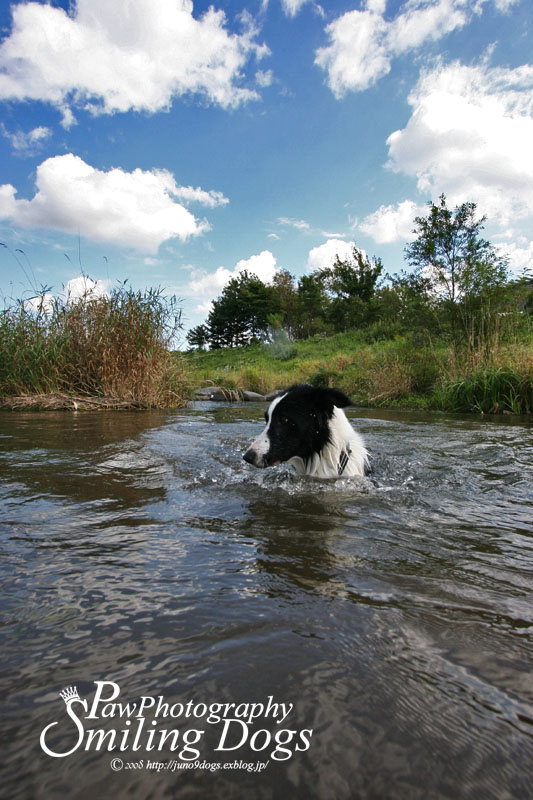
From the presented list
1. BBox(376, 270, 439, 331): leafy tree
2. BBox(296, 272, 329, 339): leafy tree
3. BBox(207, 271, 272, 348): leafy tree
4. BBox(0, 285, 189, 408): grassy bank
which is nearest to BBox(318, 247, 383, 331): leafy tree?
BBox(296, 272, 329, 339): leafy tree

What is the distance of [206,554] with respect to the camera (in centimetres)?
194

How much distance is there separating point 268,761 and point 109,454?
4.05 meters

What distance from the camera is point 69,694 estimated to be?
102 centimetres

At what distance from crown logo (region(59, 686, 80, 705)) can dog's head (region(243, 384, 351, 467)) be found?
2.56 metres

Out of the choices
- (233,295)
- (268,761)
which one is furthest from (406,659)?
(233,295)

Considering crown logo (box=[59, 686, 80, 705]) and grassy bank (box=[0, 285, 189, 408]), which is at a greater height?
grassy bank (box=[0, 285, 189, 408])

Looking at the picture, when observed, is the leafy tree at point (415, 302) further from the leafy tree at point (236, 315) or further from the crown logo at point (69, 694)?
the leafy tree at point (236, 315)

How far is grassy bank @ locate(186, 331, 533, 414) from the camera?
31.8 ft

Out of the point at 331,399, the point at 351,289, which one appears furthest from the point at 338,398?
the point at 351,289

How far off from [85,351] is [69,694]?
10.0 meters

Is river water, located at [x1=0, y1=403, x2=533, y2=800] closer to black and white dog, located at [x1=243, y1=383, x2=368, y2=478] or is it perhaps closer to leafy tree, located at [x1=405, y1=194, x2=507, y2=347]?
black and white dog, located at [x1=243, y1=383, x2=368, y2=478]

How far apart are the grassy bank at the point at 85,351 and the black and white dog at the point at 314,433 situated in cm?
712

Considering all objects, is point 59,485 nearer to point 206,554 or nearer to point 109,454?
point 109,454

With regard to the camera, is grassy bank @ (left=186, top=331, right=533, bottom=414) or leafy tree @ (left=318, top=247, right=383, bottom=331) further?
leafy tree @ (left=318, top=247, right=383, bottom=331)
